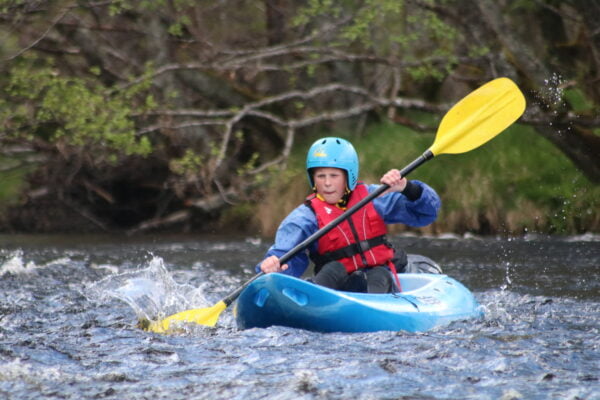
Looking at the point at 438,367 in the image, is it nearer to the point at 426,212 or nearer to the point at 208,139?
the point at 426,212

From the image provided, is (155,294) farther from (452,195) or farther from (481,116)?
(452,195)

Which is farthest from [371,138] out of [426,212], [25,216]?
[426,212]

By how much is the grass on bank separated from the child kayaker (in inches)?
208

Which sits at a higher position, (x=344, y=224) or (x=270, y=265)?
Answer: (x=344, y=224)

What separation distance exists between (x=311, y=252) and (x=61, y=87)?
225 inches

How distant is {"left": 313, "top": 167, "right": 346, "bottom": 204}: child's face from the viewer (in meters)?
5.45

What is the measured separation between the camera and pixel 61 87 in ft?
33.8

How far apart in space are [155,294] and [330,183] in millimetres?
1365

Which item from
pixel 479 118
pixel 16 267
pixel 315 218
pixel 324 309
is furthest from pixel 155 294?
pixel 16 267

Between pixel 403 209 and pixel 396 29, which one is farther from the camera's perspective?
pixel 396 29

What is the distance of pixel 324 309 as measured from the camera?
481cm

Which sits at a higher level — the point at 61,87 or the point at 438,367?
the point at 61,87

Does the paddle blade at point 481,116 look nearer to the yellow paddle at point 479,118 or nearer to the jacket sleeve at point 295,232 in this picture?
the yellow paddle at point 479,118

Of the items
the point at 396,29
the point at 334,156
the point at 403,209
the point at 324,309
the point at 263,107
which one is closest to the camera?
the point at 324,309
